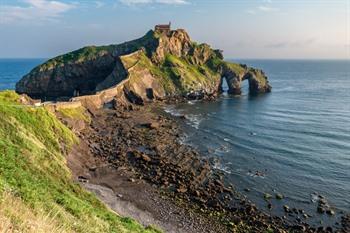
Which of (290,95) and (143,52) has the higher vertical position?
(143,52)

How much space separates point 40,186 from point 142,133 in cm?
5316

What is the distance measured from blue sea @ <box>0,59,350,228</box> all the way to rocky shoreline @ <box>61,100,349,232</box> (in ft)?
9.77

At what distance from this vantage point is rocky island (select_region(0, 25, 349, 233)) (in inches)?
1699

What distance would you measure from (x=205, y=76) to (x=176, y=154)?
8085 centimetres

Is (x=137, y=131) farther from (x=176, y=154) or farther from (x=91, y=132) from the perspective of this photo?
(x=176, y=154)

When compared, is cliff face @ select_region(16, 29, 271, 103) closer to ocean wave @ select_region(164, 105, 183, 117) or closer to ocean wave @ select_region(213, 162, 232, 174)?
ocean wave @ select_region(164, 105, 183, 117)

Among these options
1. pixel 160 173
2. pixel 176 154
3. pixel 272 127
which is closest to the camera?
pixel 160 173

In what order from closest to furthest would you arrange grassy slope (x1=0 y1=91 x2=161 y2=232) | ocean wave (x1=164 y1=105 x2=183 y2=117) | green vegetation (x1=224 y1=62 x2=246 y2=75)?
grassy slope (x1=0 y1=91 x2=161 y2=232) < ocean wave (x1=164 y1=105 x2=183 y2=117) < green vegetation (x1=224 y1=62 x2=246 y2=75)

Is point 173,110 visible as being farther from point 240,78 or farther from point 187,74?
point 240,78

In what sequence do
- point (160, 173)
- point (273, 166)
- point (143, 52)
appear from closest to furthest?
point (160, 173), point (273, 166), point (143, 52)

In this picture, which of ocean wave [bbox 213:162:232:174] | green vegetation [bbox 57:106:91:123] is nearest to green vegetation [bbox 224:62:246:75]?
green vegetation [bbox 57:106:91:123]

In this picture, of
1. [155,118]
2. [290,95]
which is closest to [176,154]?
[155,118]

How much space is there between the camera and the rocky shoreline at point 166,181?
42.7m

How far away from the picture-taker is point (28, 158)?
36.2 m
